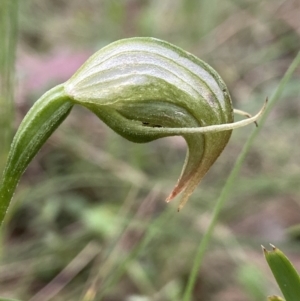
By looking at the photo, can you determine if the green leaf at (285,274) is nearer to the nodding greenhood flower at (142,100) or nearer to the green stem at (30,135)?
the nodding greenhood flower at (142,100)

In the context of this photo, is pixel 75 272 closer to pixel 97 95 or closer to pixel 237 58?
pixel 97 95

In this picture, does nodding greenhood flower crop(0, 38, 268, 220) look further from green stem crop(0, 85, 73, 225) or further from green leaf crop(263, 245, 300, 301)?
green leaf crop(263, 245, 300, 301)

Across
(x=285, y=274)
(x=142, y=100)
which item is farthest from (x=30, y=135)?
(x=285, y=274)

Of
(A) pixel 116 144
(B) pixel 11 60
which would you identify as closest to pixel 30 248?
(A) pixel 116 144

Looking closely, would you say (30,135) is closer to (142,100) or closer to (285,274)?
(142,100)

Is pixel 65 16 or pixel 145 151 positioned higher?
pixel 65 16

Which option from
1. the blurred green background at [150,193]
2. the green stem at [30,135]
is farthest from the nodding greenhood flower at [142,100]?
the blurred green background at [150,193]

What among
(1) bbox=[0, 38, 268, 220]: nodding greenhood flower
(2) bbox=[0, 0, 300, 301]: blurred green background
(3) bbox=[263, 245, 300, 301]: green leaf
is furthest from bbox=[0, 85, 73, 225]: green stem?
(2) bbox=[0, 0, 300, 301]: blurred green background
